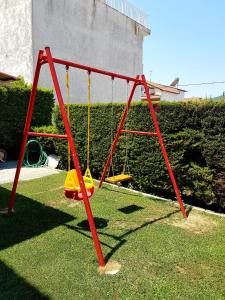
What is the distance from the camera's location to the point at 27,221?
4969 millimetres

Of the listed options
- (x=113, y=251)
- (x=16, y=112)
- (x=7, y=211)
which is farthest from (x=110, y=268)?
(x=16, y=112)

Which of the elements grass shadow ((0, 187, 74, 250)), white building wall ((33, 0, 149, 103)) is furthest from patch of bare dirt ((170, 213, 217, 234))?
white building wall ((33, 0, 149, 103))

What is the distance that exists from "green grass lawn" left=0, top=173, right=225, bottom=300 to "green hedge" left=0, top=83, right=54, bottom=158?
18.3 feet

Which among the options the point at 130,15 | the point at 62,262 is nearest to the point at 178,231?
the point at 62,262

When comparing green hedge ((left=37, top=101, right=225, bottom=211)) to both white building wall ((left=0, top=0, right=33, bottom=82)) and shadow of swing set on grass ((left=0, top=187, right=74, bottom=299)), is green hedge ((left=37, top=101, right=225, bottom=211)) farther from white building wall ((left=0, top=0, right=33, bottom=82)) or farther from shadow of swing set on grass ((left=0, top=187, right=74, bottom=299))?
white building wall ((left=0, top=0, right=33, bottom=82))

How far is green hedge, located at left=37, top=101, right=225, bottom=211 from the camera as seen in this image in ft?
19.1

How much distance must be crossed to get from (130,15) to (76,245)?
56.7 feet

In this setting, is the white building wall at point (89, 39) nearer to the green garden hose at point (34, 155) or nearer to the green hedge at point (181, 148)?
the green garden hose at point (34, 155)

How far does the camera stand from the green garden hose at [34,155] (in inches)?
409

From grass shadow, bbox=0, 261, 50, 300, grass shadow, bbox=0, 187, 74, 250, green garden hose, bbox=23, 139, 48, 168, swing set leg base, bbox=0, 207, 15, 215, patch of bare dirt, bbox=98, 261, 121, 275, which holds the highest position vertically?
green garden hose, bbox=23, 139, 48, 168

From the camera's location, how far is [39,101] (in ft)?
38.8

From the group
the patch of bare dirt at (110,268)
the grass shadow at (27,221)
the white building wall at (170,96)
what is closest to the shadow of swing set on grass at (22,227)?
the grass shadow at (27,221)

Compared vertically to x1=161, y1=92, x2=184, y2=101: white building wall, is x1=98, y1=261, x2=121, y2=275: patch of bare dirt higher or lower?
lower

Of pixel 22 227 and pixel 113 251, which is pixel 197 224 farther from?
pixel 22 227
